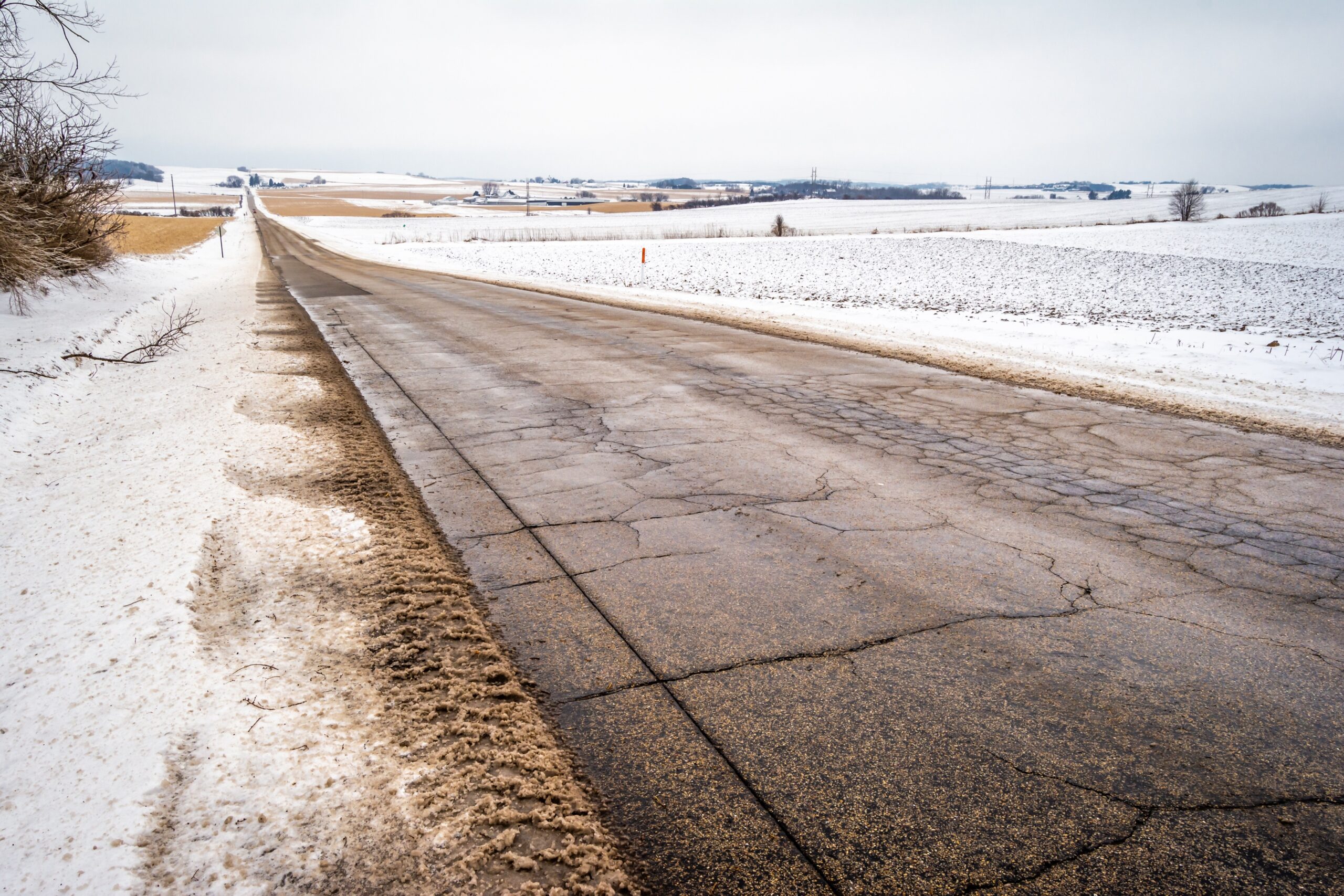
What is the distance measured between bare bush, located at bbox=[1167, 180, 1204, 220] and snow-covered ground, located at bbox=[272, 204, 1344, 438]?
12.2m

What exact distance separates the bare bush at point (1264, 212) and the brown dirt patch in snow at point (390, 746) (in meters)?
78.3

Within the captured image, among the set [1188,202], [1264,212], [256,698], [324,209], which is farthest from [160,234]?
[1264,212]

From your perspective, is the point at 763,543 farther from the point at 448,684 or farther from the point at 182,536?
the point at 182,536

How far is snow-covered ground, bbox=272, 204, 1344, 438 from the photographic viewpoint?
32.9 ft

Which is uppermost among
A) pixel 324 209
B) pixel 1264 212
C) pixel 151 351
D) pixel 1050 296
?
pixel 324 209

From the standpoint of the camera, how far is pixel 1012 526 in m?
4.93

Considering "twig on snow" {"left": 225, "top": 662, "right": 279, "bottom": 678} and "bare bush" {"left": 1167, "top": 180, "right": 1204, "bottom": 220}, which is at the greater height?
"bare bush" {"left": 1167, "top": 180, "right": 1204, "bottom": 220}

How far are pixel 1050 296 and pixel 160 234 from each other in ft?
200

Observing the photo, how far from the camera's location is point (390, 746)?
277 centimetres

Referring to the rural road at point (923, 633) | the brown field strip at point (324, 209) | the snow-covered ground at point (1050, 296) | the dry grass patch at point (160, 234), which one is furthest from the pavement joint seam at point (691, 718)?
the brown field strip at point (324, 209)

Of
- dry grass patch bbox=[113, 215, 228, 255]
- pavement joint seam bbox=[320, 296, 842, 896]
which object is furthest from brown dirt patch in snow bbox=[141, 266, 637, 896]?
dry grass patch bbox=[113, 215, 228, 255]

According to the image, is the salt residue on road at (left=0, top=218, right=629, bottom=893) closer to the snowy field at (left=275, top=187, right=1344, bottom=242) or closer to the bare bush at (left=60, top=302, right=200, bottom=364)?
the bare bush at (left=60, top=302, right=200, bottom=364)

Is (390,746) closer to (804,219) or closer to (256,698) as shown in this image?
(256,698)

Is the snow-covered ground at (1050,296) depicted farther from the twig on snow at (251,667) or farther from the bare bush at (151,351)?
the bare bush at (151,351)
